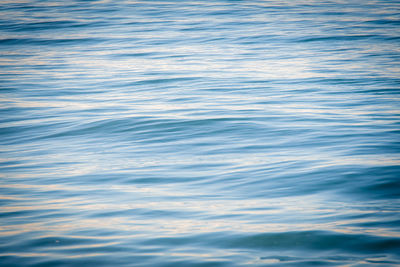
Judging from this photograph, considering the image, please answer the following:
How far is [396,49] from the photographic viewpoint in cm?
1245

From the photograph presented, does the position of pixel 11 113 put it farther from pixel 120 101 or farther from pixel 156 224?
pixel 156 224

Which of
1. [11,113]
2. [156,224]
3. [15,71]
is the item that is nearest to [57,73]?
Answer: [15,71]

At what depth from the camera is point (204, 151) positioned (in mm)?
5863

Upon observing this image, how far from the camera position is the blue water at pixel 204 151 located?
3312 mm

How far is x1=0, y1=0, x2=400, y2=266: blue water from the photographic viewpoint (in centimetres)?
331

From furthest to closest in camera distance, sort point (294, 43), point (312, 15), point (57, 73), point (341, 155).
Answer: point (312, 15) → point (294, 43) → point (57, 73) → point (341, 155)

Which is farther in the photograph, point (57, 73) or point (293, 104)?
point (57, 73)

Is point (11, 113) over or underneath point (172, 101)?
underneath

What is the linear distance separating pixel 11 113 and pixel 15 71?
4.10 meters

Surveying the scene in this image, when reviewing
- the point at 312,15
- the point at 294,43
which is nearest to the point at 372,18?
the point at 312,15

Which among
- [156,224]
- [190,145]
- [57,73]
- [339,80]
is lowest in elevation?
[156,224]

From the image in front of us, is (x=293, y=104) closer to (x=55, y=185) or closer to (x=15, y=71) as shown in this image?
(x=55, y=185)

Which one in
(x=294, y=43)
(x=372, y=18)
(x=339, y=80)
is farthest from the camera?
(x=372, y=18)

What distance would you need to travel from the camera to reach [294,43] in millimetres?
14211
